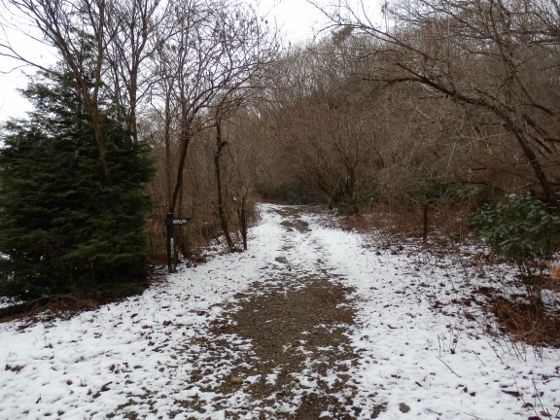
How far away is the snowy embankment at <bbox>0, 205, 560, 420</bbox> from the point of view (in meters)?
3.46

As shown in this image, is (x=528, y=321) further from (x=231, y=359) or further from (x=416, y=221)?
(x=416, y=221)

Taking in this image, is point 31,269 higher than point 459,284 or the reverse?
higher

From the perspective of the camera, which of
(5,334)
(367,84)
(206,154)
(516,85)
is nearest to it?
(5,334)

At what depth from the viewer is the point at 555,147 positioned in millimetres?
6617

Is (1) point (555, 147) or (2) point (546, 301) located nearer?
(2) point (546, 301)

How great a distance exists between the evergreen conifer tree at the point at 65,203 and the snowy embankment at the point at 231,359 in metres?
0.91

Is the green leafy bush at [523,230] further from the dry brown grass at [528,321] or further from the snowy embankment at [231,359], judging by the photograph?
the snowy embankment at [231,359]

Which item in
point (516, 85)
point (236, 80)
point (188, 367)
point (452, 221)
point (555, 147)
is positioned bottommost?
point (188, 367)

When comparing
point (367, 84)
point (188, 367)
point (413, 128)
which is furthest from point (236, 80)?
point (188, 367)

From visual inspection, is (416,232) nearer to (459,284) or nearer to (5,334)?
(459,284)

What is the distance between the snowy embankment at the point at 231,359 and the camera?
3.46 meters

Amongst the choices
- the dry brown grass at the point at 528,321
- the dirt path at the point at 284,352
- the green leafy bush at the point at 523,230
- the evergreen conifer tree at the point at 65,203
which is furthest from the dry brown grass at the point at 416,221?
the evergreen conifer tree at the point at 65,203

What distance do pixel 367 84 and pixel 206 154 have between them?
7594 millimetres

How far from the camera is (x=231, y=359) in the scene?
4.54 metres
